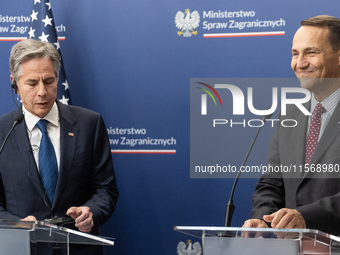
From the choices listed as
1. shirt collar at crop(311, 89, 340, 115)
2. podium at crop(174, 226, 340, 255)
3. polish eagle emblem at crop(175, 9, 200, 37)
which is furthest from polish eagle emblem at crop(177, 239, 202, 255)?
podium at crop(174, 226, 340, 255)

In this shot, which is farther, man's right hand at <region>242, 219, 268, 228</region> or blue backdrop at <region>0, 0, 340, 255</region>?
blue backdrop at <region>0, 0, 340, 255</region>

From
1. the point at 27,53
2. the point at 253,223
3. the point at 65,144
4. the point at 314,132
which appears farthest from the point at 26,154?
the point at 314,132

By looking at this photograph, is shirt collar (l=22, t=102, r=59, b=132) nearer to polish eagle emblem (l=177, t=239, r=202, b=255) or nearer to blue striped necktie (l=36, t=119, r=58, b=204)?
blue striped necktie (l=36, t=119, r=58, b=204)

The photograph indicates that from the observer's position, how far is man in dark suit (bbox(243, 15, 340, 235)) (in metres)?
2.04

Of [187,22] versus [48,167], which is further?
[187,22]

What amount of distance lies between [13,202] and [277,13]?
7.59 feet

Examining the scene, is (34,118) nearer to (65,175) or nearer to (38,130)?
(38,130)

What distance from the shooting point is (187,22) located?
3166 millimetres

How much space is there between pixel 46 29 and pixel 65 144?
1.19 meters

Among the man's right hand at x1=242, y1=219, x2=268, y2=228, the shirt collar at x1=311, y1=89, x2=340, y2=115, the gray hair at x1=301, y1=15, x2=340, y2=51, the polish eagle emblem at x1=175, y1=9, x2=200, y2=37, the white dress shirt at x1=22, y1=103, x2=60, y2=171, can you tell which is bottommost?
the man's right hand at x1=242, y1=219, x2=268, y2=228

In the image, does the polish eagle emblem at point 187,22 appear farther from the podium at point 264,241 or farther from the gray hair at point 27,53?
the podium at point 264,241

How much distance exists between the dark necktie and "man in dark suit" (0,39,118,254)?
1.19 metres

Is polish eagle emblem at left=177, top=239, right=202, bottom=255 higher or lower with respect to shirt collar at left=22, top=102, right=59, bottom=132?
lower

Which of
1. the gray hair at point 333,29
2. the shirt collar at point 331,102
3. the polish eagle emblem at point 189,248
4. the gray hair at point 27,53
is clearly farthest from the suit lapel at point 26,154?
the gray hair at point 333,29
